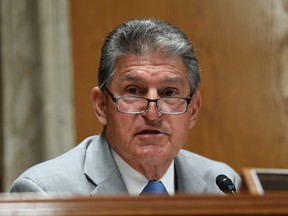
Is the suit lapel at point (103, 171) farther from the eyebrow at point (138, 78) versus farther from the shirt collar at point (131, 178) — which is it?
the eyebrow at point (138, 78)

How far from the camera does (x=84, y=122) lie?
3047 millimetres

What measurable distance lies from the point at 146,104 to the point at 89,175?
0.26 meters

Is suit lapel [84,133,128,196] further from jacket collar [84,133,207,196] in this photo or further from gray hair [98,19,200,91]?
gray hair [98,19,200,91]

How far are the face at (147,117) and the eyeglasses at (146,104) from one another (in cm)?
1

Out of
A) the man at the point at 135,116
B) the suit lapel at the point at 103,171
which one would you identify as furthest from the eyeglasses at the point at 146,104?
the suit lapel at the point at 103,171

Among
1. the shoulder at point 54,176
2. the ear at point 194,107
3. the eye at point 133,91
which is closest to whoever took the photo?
the shoulder at point 54,176

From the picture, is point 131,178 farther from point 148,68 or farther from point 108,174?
point 148,68

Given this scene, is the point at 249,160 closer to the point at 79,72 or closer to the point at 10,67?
the point at 79,72

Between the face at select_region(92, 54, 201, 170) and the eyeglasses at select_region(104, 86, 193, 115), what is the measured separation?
1 centimetres

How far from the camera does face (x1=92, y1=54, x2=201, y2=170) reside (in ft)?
6.17

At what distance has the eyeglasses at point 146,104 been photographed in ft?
6.20

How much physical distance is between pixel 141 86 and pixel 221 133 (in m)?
1.25

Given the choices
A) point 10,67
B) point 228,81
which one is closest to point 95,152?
point 10,67

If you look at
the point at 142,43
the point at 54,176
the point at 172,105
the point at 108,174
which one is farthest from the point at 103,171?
the point at 142,43
